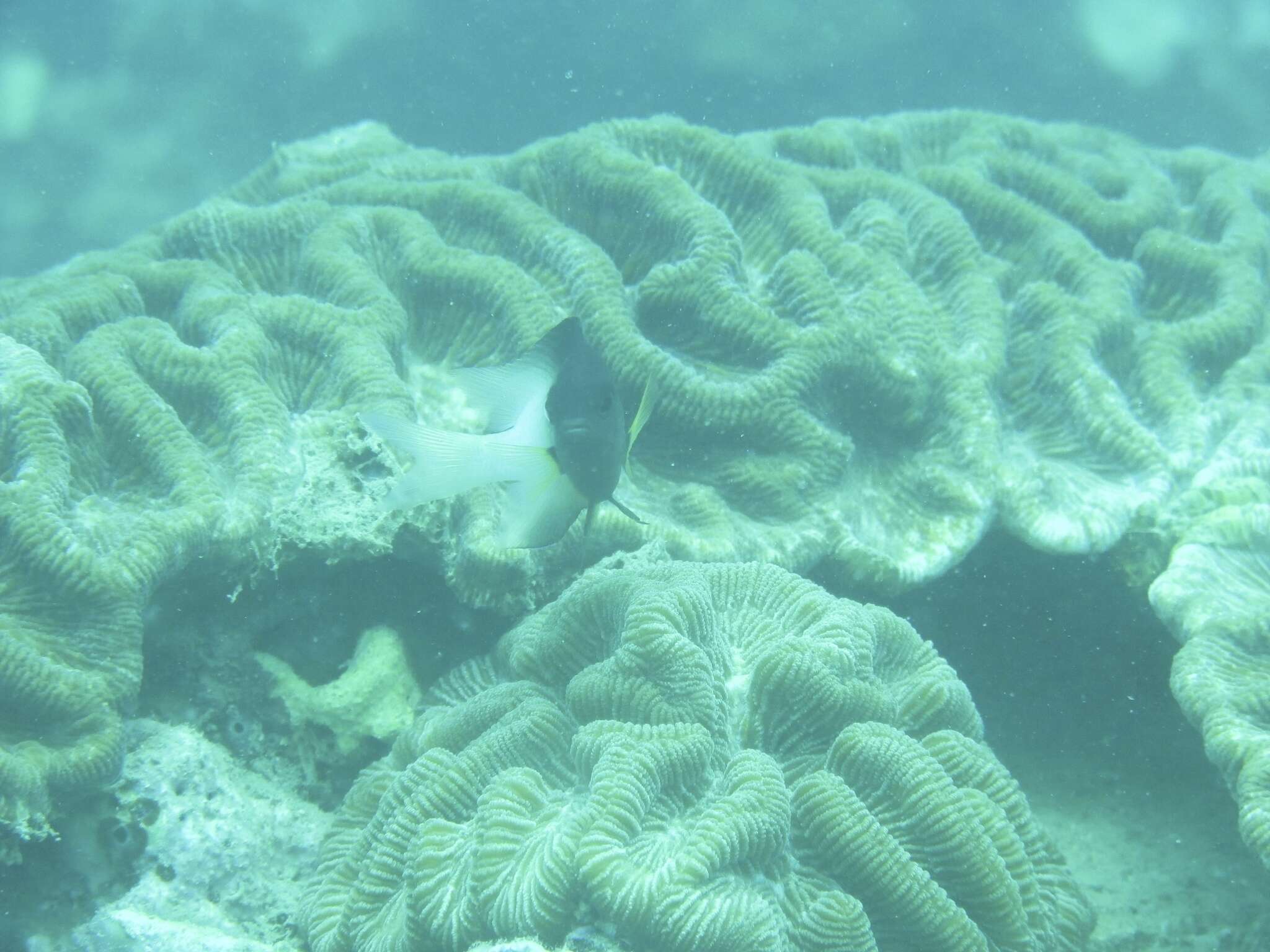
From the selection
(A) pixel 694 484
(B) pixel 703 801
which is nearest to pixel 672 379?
(A) pixel 694 484

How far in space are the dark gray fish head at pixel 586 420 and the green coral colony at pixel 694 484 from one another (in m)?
0.49

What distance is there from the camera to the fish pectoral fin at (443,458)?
6.19 feet

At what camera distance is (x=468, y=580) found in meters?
2.87

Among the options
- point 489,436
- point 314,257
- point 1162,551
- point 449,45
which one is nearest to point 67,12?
point 449,45

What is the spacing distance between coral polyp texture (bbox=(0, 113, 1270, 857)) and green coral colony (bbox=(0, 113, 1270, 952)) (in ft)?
0.05

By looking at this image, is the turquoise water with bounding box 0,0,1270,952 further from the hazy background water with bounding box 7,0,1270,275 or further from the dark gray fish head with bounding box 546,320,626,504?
the hazy background water with bounding box 7,0,1270,275

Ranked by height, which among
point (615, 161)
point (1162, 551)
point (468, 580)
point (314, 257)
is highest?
point (615, 161)

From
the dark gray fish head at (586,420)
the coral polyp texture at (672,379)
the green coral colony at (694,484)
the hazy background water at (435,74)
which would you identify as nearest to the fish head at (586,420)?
the dark gray fish head at (586,420)

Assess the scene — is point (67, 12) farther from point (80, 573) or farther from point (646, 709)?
point (646, 709)

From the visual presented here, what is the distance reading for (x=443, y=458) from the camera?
6.20 feet

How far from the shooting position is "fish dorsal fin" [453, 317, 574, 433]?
208cm

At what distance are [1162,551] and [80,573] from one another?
377cm

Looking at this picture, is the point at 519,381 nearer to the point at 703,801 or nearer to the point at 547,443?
the point at 547,443

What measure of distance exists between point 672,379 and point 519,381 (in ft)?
4.03
